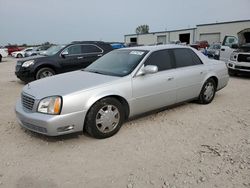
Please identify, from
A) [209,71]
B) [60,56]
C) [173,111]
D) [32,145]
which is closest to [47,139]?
[32,145]

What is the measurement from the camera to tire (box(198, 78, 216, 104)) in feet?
19.4

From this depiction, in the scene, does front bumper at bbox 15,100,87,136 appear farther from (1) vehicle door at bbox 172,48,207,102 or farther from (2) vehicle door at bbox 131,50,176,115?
(1) vehicle door at bbox 172,48,207,102

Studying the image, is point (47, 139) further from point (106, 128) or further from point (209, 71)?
point (209, 71)

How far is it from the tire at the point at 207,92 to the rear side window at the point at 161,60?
1.26 metres

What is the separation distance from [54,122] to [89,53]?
640 centimetres

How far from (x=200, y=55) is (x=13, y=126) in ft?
14.3

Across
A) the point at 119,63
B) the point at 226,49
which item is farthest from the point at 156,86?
the point at 226,49

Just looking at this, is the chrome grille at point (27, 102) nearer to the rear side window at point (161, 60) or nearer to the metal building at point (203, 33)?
the rear side window at point (161, 60)

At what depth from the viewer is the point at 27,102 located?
4109 millimetres

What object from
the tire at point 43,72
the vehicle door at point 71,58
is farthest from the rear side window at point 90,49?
the tire at point 43,72

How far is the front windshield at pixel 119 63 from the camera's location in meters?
4.68

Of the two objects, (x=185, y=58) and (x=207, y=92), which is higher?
(x=185, y=58)

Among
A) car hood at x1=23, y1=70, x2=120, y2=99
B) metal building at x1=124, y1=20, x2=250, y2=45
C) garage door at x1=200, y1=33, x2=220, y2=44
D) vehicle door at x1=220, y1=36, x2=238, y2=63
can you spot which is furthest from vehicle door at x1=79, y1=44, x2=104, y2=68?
garage door at x1=200, y1=33, x2=220, y2=44

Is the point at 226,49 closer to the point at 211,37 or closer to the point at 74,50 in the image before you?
the point at 74,50
